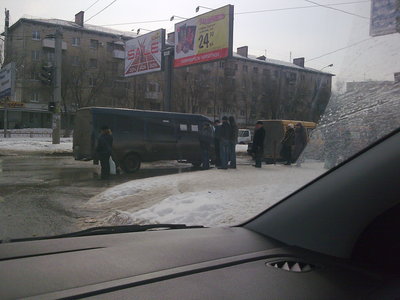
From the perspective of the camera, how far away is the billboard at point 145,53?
2470 cm

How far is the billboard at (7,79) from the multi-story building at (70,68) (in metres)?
5.24

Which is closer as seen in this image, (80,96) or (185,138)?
(185,138)

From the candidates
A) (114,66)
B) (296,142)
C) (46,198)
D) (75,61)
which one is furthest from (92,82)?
(296,142)

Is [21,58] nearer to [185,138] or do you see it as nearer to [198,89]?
[198,89]

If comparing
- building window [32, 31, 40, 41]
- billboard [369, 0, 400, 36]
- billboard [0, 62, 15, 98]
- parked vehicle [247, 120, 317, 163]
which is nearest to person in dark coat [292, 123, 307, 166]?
billboard [369, 0, 400, 36]

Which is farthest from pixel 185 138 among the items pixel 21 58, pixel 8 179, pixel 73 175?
pixel 21 58

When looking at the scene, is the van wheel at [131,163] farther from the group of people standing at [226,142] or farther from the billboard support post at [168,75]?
the billboard support post at [168,75]

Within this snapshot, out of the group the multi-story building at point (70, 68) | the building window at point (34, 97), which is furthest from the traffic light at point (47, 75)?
the building window at point (34, 97)

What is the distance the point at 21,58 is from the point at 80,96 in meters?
7.16

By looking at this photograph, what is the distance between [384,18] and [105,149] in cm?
948

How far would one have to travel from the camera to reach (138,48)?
26703 mm

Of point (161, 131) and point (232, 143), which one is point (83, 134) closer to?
point (161, 131)

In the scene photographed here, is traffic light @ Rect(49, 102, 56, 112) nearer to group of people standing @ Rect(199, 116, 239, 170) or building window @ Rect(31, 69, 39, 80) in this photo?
group of people standing @ Rect(199, 116, 239, 170)

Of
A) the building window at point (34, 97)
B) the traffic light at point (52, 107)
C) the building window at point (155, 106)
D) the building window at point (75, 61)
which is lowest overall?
the traffic light at point (52, 107)
